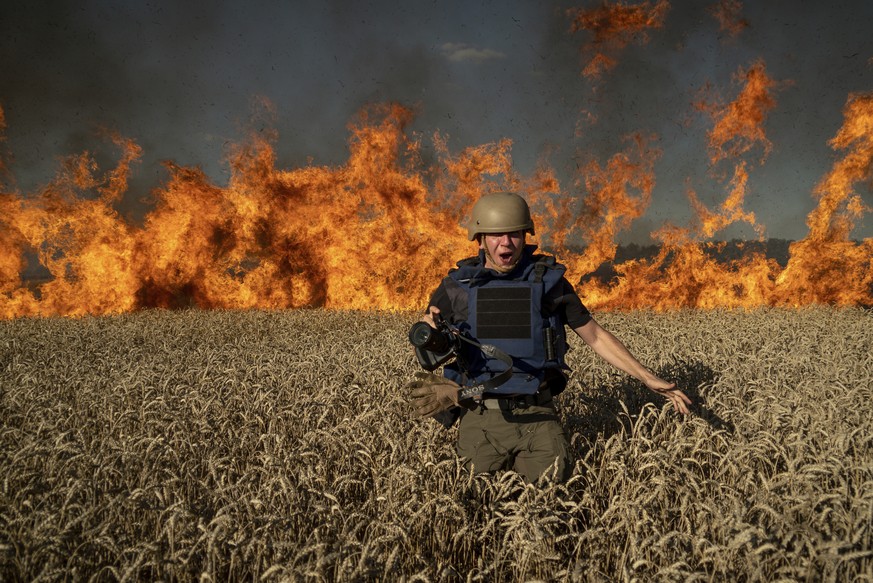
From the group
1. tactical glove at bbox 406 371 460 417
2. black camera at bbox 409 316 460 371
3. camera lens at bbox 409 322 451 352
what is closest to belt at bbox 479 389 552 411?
tactical glove at bbox 406 371 460 417

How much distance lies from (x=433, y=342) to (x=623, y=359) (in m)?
1.44

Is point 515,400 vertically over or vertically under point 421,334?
under

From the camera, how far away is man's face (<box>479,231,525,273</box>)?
3.91m

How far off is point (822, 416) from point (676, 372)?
2.83 m

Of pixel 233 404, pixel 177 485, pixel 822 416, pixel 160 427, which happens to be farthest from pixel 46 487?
pixel 822 416

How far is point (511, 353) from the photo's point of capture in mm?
3809

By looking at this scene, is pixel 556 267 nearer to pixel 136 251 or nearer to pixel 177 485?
pixel 177 485

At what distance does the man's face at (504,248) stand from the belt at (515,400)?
0.85 meters

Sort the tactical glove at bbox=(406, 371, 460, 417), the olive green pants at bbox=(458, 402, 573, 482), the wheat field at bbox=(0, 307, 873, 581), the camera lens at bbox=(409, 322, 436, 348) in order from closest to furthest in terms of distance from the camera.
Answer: the wheat field at bbox=(0, 307, 873, 581) → the camera lens at bbox=(409, 322, 436, 348) → the olive green pants at bbox=(458, 402, 573, 482) → the tactical glove at bbox=(406, 371, 460, 417)

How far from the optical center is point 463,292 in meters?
4.05

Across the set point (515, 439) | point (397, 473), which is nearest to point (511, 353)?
point (515, 439)

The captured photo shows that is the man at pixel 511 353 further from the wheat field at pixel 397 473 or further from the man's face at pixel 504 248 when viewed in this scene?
the wheat field at pixel 397 473

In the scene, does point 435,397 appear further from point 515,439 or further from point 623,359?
point 623,359

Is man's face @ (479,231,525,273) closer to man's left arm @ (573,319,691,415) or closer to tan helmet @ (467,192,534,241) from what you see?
tan helmet @ (467,192,534,241)
